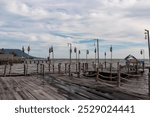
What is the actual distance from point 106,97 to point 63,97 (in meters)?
2.33

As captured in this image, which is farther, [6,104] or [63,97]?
[63,97]

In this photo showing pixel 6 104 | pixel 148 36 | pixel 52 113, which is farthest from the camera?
pixel 148 36

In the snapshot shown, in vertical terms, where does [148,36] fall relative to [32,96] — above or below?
above

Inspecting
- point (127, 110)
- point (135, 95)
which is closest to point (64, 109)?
point (127, 110)

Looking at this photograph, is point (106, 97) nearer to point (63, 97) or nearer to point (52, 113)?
point (63, 97)

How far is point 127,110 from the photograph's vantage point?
415 inches

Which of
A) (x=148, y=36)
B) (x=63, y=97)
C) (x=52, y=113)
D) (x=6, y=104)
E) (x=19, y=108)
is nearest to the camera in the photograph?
(x=52, y=113)

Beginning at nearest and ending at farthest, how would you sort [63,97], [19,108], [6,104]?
[19,108], [6,104], [63,97]

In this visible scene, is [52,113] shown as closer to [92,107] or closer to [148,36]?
[92,107]

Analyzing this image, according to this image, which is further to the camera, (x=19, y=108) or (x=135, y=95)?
(x=135, y=95)

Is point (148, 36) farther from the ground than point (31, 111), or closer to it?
farther from the ground

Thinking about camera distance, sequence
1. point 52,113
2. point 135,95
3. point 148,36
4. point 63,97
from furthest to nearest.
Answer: point 148,36 → point 135,95 → point 63,97 → point 52,113

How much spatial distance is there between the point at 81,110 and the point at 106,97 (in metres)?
3.83

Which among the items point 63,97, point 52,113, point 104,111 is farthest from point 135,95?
point 52,113
